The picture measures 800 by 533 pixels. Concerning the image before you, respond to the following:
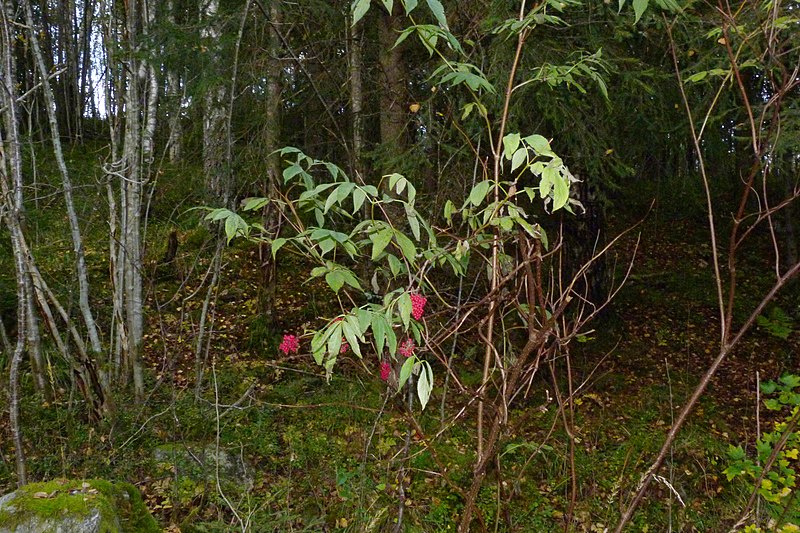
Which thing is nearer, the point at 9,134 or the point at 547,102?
the point at 9,134

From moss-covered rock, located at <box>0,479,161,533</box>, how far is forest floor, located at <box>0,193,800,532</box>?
551mm

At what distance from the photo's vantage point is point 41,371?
186 inches

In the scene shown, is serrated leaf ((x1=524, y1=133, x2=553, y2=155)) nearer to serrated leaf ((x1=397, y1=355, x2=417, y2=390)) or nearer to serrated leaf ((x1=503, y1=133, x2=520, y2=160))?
serrated leaf ((x1=503, y1=133, x2=520, y2=160))

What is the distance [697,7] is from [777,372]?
3966 millimetres

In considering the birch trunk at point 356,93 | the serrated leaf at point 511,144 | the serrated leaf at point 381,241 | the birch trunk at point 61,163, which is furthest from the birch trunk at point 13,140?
the serrated leaf at point 511,144

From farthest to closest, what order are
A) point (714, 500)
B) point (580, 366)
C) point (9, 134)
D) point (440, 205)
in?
point (580, 366), point (714, 500), point (440, 205), point (9, 134)

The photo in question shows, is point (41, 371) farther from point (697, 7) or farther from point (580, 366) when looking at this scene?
point (697, 7)

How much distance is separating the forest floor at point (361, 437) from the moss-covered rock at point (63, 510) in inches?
21.7

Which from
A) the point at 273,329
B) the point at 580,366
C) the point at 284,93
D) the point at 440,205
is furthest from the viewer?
the point at 284,93

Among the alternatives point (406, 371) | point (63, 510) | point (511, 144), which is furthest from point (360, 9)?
point (63, 510)

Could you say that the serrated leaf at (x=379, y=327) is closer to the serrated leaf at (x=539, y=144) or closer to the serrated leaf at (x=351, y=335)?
the serrated leaf at (x=351, y=335)

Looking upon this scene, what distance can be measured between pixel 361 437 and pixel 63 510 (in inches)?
100.0

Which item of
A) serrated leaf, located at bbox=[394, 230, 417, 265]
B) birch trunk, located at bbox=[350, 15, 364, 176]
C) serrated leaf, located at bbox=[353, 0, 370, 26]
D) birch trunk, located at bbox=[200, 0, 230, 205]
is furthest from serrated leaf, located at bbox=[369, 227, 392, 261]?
birch trunk, located at bbox=[200, 0, 230, 205]

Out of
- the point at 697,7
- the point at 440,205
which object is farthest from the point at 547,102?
A: the point at 697,7
